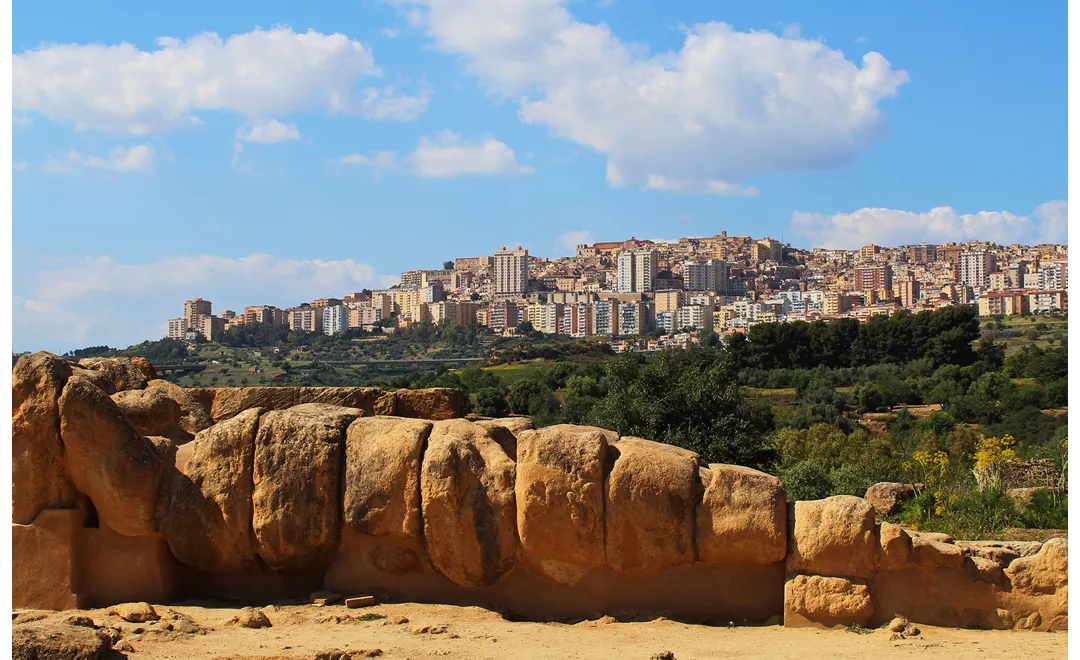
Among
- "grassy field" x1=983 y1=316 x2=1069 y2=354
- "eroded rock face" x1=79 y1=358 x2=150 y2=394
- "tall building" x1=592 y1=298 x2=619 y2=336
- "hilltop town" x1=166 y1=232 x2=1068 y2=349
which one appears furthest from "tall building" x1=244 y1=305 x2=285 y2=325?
"eroded rock face" x1=79 y1=358 x2=150 y2=394

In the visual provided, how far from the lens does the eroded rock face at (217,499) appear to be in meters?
12.1

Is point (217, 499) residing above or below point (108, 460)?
below

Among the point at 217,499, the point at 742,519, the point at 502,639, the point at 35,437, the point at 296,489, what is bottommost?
the point at 502,639

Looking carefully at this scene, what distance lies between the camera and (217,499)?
1207 centimetres

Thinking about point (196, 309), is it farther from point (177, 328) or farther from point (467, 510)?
point (467, 510)

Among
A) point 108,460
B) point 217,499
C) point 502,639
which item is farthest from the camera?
point 217,499

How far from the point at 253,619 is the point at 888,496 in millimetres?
12084

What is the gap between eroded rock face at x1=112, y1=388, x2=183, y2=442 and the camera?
12938mm

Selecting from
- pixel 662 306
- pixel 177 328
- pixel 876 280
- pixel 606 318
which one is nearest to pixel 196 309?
pixel 177 328

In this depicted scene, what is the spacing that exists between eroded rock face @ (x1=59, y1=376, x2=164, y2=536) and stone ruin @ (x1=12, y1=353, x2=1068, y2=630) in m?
0.02

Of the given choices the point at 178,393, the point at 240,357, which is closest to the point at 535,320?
the point at 240,357

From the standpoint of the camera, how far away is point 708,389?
79.3 ft

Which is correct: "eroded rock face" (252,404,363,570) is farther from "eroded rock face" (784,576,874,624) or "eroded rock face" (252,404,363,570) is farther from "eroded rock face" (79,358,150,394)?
"eroded rock face" (784,576,874,624)

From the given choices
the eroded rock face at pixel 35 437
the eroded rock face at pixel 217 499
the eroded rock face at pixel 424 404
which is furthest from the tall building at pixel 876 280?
the eroded rock face at pixel 35 437
